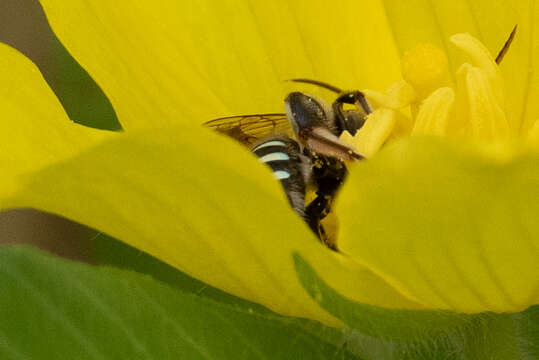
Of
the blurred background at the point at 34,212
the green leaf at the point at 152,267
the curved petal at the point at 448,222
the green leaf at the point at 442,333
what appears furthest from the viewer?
the blurred background at the point at 34,212

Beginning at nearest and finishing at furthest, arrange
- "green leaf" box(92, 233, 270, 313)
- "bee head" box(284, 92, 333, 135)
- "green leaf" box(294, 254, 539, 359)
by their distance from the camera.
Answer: "green leaf" box(294, 254, 539, 359) → "bee head" box(284, 92, 333, 135) → "green leaf" box(92, 233, 270, 313)

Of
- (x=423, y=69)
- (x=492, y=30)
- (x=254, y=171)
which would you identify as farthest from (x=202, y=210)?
(x=492, y=30)

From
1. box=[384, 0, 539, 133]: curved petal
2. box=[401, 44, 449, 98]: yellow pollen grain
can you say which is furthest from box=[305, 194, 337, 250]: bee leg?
box=[384, 0, 539, 133]: curved petal

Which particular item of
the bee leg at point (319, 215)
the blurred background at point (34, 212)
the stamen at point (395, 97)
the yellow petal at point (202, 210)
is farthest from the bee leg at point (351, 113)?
the blurred background at point (34, 212)

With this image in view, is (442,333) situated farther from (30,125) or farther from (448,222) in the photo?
(30,125)

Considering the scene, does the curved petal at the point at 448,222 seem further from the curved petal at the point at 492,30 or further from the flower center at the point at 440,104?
the curved petal at the point at 492,30

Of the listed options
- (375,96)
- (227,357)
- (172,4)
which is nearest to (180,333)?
(227,357)

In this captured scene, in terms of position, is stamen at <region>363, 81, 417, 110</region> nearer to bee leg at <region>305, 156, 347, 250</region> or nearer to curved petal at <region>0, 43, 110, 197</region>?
bee leg at <region>305, 156, 347, 250</region>
